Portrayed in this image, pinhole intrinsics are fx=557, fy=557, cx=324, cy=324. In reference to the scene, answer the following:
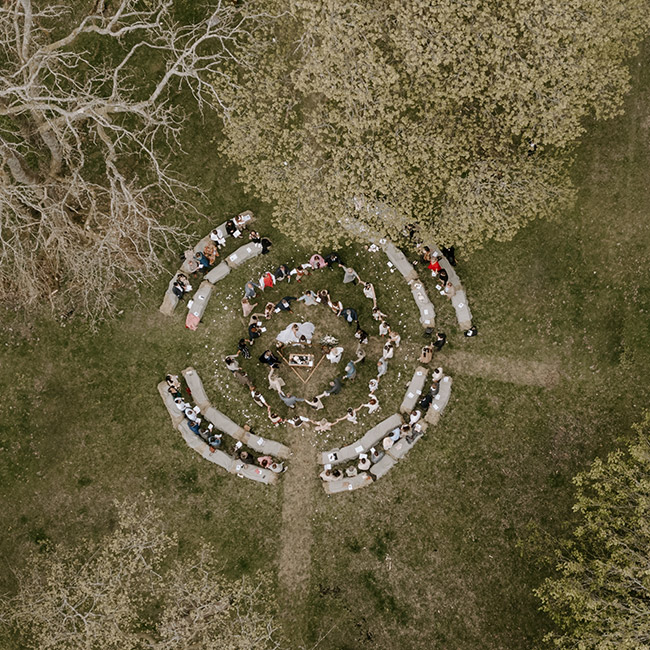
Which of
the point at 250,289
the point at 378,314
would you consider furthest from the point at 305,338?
the point at 378,314

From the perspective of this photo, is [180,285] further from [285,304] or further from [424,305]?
[424,305]

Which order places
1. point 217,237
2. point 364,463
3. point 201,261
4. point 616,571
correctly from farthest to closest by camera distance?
1. point 217,237
2. point 201,261
3. point 364,463
4. point 616,571

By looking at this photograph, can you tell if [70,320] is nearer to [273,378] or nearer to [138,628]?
[273,378]

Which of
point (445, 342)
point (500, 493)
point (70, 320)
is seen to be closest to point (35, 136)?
point (70, 320)

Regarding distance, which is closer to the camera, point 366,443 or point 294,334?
point 366,443

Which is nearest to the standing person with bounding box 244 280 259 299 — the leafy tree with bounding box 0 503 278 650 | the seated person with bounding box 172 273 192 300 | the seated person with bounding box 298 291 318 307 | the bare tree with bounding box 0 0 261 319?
the seated person with bounding box 298 291 318 307

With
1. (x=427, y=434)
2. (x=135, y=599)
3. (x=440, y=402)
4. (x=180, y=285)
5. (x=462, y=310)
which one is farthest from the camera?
(x=180, y=285)

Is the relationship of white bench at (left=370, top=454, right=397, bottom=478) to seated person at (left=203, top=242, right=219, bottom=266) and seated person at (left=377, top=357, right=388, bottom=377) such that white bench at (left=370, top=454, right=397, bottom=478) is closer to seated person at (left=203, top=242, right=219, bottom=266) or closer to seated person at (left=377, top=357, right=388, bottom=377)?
seated person at (left=377, top=357, right=388, bottom=377)
